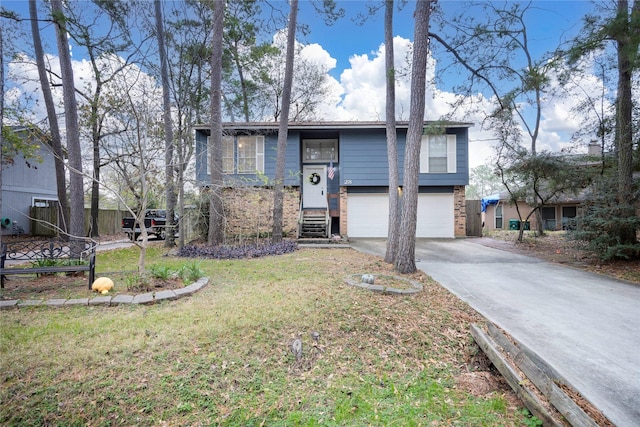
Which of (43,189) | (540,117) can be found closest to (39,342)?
(43,189)

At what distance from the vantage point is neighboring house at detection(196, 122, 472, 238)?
1269 centimetres

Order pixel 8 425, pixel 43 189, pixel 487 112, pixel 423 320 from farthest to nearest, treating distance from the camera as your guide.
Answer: pixel 43 189 < pixel 487 112 < pixel 423 320 < pixel 8 425

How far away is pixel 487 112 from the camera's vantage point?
766cm

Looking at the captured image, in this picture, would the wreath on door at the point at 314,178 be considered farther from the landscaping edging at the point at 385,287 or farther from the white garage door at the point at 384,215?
the landscaping edging at the point at 385,287

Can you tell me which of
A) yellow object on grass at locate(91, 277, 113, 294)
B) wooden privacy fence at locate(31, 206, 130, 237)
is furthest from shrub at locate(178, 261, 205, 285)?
wooden privacy fence at locate(31, 206, 130, 237)

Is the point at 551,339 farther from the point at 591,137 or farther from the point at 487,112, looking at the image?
the point at 591,137

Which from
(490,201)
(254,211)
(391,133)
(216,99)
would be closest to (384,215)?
(254,211)

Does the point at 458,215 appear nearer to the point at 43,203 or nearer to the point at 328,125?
the point at 328,125

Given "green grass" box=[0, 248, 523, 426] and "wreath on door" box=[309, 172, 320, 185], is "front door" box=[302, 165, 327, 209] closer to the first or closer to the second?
"wreath on door" box=[309, 172, 320, 185]

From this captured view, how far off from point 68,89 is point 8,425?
21.1 ft

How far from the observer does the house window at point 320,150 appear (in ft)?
46.5

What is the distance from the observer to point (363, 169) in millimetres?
13117

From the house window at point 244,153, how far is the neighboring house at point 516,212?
15.0 metres

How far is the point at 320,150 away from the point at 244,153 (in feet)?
12.4
